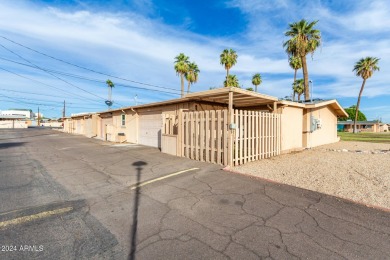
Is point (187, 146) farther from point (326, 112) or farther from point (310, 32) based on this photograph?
point (310, 32)

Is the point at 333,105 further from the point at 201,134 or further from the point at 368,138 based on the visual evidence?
the point at 368,138

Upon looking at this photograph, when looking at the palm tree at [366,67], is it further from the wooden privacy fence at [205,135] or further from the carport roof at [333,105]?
the wooden privacy fence at [205,135]

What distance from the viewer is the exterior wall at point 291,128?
10.9 m

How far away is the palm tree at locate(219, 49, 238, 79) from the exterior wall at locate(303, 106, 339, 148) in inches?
634

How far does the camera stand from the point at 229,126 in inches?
287

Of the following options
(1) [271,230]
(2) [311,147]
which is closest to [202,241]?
(1) [271,230]

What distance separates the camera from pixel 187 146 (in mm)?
9250

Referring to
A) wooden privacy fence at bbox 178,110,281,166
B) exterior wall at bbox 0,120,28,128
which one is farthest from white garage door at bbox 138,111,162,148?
exterior wall at bbox 0,120,28,128

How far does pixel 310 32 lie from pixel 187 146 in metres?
19.8

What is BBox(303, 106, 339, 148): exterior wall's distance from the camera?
43.0 ft

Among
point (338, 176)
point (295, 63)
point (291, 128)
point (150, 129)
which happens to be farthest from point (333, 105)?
point (295, 63)

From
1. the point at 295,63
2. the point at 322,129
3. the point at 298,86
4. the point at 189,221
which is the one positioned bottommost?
the point at 189,221

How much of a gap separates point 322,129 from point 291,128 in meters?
5.87

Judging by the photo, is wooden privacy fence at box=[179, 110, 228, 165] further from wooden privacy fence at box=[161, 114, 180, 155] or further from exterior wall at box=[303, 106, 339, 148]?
exterior wall at box=[303, 106, 339, 148]
